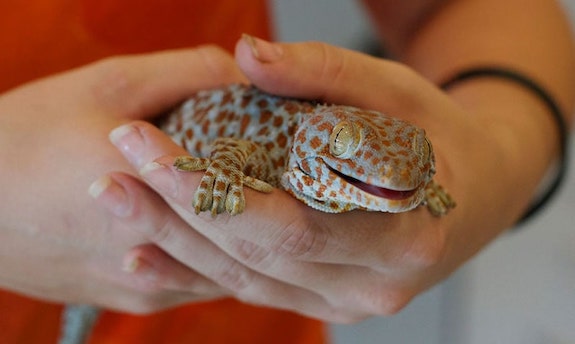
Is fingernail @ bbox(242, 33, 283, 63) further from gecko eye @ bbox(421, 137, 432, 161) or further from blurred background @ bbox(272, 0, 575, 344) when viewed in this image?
blurred background @ bbox(272, 0, 575, 344)

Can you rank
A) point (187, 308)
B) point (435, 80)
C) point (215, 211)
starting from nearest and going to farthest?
1. point (215, 211)
2. point (187, 308)
3. point (435, 80)

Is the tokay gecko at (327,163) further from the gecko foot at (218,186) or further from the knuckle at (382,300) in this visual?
the knuckle at (382,300)

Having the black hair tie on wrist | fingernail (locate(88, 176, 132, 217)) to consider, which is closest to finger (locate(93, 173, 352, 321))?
fingernail (locate(88, 176, 132, 217))

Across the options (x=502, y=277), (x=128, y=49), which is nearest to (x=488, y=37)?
(x=128, y=49)

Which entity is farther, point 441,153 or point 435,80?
point 435,80

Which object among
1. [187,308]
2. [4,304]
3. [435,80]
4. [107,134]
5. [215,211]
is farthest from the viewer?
[435,80]

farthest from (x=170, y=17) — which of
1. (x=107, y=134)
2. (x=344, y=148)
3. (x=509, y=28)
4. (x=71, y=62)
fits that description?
(x=509, y=28)

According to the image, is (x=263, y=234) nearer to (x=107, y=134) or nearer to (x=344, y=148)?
(x=344, y=148)
